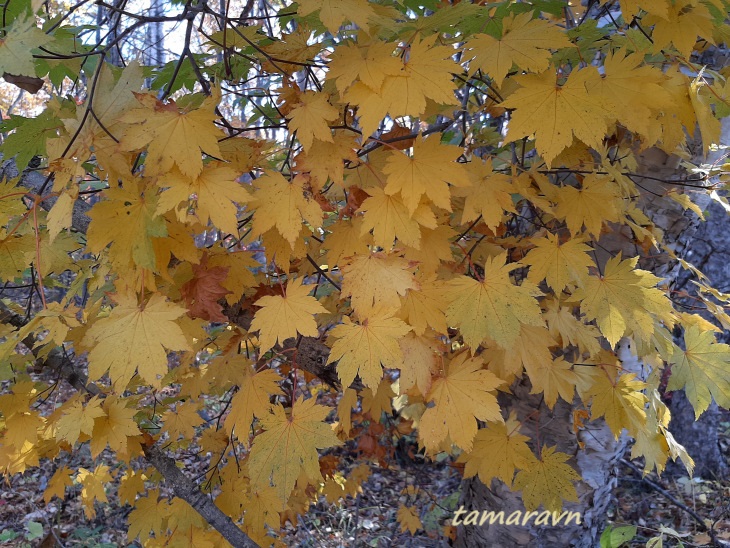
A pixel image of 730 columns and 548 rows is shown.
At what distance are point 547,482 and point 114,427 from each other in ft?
4.84

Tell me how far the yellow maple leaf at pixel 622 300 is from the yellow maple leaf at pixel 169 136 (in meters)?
1.02

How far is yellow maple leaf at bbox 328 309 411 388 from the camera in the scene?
3.70ft

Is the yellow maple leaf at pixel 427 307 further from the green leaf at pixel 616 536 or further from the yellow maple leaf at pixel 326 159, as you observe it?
the green leaf at pixel 616 536

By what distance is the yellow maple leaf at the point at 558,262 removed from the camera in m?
1.31

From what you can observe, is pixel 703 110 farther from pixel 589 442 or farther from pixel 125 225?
pixel 125 225

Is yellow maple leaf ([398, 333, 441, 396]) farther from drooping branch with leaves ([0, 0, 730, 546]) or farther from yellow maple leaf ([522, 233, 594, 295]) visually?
yellow maple leaf ([522, 233, 594, 295])

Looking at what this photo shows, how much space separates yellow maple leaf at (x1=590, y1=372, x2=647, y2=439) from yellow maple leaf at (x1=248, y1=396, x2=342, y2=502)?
0.83 metres

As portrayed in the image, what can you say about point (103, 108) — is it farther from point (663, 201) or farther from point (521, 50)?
point (663, 201)

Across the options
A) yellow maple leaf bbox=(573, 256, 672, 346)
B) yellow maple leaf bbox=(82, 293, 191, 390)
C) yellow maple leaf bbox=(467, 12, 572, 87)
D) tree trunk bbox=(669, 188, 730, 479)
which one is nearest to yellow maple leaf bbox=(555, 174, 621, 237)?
yellow maple leaf bbox=(573, 256, 672, 346)

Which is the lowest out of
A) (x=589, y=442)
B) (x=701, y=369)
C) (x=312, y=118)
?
(x=589, y=442)

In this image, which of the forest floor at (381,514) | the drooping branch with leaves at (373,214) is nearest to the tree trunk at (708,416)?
the forest floor at (381,514)

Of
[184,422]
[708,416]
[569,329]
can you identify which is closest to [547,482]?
[569,329]

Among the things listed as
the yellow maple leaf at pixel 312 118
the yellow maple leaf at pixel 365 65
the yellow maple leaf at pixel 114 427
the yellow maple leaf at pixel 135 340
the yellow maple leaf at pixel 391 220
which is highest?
the yellow maple leaf at pixel 365 65

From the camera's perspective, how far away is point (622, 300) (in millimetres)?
1336
